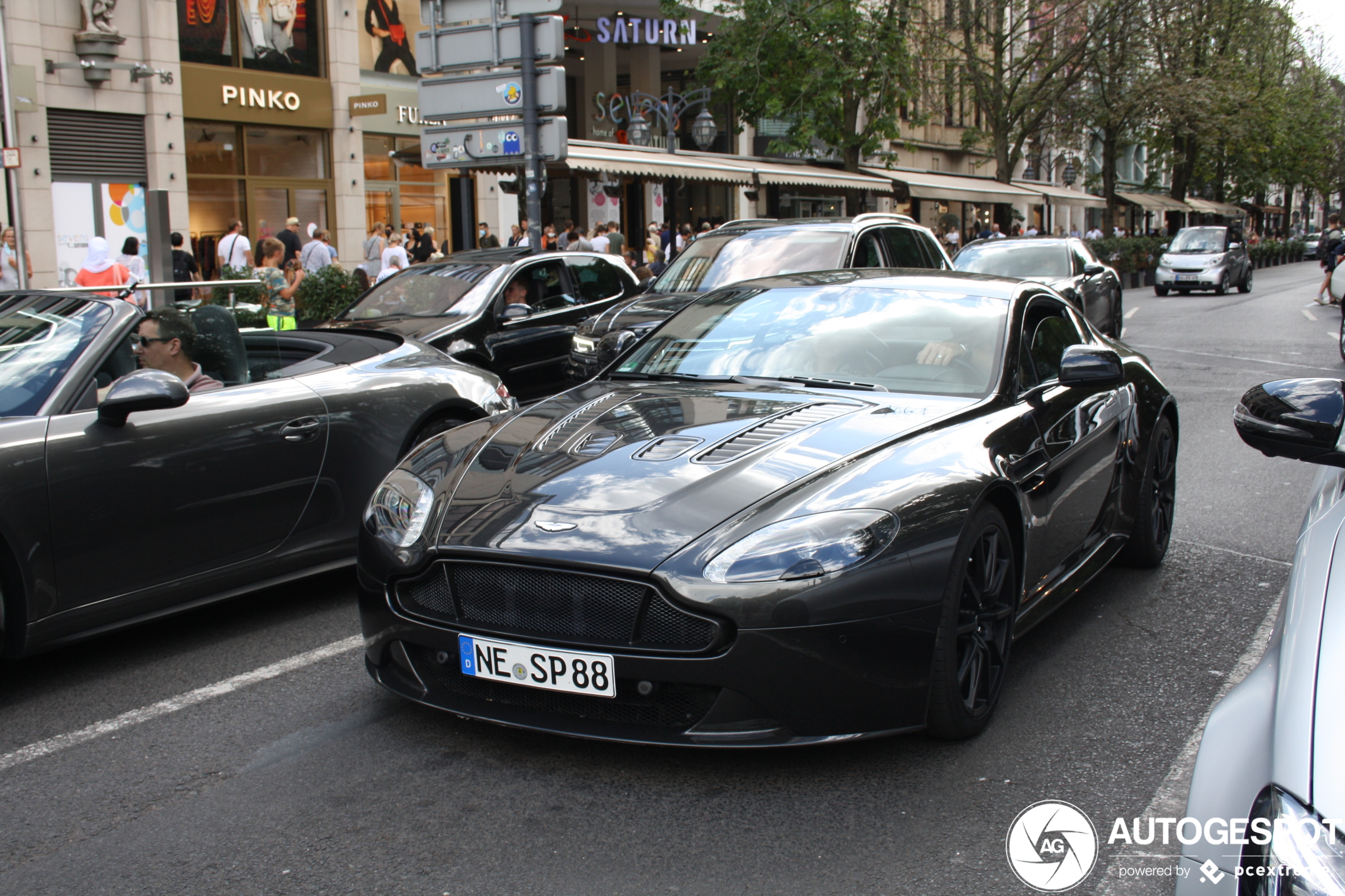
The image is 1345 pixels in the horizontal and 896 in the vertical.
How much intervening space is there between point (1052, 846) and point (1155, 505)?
286cm

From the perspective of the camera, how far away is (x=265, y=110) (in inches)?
871

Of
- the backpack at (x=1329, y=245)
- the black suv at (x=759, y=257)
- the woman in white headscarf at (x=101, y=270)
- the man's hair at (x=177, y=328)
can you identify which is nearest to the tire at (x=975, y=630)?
the man's hair at (x=177, y=328)

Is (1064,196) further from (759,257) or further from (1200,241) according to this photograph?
(759,257)

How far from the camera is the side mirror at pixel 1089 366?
440cm

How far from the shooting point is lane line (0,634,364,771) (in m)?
3.74

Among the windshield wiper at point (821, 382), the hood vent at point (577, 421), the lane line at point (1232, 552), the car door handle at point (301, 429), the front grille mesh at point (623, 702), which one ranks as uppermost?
the windshield wiper at point (821, 382)

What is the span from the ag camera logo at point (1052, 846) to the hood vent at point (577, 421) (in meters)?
1.74

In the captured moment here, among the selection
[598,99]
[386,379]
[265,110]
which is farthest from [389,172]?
[386,379]

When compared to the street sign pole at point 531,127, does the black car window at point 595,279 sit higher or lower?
lower

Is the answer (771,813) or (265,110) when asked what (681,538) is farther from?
(265,110)

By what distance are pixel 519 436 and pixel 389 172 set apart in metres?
21.9

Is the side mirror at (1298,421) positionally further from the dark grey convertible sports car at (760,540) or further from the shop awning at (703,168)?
the shop awning at (703,168)

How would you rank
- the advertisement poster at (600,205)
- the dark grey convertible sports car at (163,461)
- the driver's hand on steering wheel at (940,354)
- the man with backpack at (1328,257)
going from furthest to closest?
the advertisement poster at (600,205)
the man with backpack at (1328,257)
the driver's hand on steering wheel at (940,354)
the dark grey convertible sports car at (163,461)

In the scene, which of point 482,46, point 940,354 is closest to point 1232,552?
point 940,354
